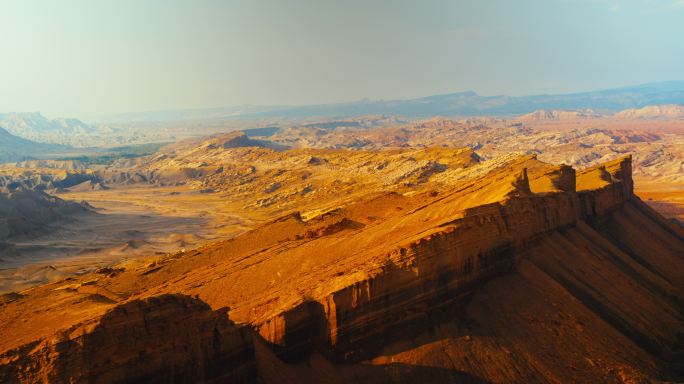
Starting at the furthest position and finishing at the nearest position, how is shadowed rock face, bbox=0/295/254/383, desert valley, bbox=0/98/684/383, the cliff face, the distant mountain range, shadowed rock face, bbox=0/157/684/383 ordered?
the distant mountain range
the cliff face
desert valley, bbox=0/98/684/383
shadowed rock face, bbox=0/157/684/383
shadowed rock face, bbox=0/295/254/383

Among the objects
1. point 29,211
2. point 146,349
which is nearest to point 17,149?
point 29,211

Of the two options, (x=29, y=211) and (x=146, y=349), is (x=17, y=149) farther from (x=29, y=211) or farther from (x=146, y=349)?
(x=146, y=349)

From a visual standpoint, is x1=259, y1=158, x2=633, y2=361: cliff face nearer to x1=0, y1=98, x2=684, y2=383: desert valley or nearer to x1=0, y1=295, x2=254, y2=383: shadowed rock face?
x1=0, y1=98, x2=684, y2=383: desert valley

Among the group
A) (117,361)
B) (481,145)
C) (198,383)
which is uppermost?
(117,361)

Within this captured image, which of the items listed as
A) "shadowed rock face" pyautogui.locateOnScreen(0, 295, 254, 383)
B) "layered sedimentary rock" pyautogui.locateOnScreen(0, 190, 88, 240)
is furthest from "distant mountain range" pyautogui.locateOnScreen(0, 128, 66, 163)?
"shadowed rock face" pyautogui.locateOnScreen(0, 295, 254, 383)

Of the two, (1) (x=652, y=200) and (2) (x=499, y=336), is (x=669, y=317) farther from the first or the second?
(1) (x=652, y=200)

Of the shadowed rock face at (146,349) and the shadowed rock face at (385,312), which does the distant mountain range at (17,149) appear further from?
the shadowed rock face at (146,349)

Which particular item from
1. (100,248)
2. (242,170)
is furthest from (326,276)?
(242,170)

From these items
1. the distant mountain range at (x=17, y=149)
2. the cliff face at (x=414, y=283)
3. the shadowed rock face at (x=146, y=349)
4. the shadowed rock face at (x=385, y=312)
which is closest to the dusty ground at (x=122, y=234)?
the shadowed rock face at (x=385, y=312)
